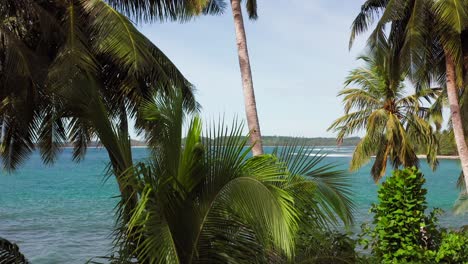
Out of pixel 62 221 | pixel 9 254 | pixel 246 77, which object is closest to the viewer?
pixel 9 254

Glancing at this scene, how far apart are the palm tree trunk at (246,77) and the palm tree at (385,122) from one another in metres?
9.62

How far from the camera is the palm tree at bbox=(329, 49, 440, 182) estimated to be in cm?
1858

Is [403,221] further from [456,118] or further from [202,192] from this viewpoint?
[456,118]

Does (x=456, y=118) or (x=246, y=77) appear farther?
(x=456, y=118)

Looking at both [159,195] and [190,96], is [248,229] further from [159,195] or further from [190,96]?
[190,96]

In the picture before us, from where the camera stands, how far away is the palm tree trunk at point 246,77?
328 inches

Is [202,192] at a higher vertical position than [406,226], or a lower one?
higher

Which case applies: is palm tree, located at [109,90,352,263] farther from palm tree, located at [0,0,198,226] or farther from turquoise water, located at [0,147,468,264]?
palm tree, located at [0,0,198,226]

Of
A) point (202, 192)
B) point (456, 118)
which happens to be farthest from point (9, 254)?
point (456, 118)

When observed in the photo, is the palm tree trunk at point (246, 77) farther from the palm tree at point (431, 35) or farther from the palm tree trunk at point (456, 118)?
the palm tree trunk at point (456, 118)

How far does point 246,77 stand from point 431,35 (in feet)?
26.0

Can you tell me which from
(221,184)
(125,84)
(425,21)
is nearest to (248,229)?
(221,184)

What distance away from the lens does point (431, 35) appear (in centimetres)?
1447

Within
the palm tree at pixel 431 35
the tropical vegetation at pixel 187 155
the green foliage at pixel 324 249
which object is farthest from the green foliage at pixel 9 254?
the palm tree at pixel 431 35
